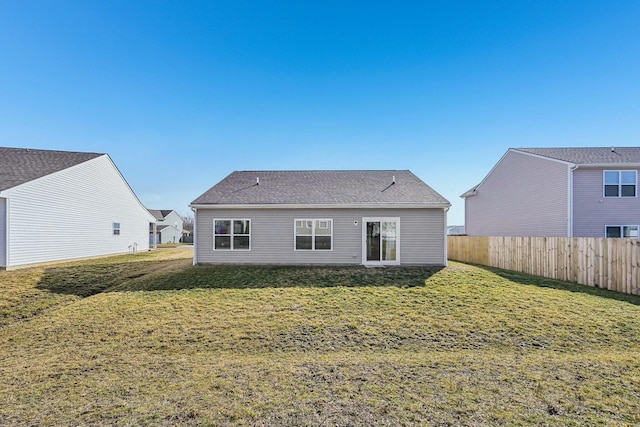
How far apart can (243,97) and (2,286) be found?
47.4 feet

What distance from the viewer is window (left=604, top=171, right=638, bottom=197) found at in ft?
50.1

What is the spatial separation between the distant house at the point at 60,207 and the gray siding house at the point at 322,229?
8591 mm

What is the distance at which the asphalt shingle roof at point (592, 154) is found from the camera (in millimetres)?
15375

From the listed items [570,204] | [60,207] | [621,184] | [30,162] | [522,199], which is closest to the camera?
[570,204]

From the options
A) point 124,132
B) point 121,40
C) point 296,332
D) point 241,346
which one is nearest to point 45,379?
point 241,346

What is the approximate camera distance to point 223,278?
11109 millimetres

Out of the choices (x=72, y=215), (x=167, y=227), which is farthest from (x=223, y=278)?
Result: (x=167, y=227)

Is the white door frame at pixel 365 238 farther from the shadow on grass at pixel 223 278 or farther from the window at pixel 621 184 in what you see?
the window at pixel 621 184

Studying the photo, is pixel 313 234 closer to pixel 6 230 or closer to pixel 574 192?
pixel 6 230

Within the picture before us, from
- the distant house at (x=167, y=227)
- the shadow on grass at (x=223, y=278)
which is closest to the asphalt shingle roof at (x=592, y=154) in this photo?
the shadow on grass at (x=223, y=278)

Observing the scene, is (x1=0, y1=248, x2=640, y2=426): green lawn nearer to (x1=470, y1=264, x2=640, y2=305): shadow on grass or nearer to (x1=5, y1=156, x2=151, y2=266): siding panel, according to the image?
(x1=470, y1=264, x2=640, y2=305): shadow on grass

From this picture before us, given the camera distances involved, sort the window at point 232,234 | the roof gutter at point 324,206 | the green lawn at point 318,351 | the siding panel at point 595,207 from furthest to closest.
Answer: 1. the siding panel at point 595,207
2. the window at point 232,234
3. the roof gutter at point 324,206
4. the green lawn at point 318,351

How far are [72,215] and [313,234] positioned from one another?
14.5 metres

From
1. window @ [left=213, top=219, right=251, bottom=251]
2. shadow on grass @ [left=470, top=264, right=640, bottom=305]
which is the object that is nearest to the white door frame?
shadow on grass @ [left=470, top=264, right=640, bottom=305]
